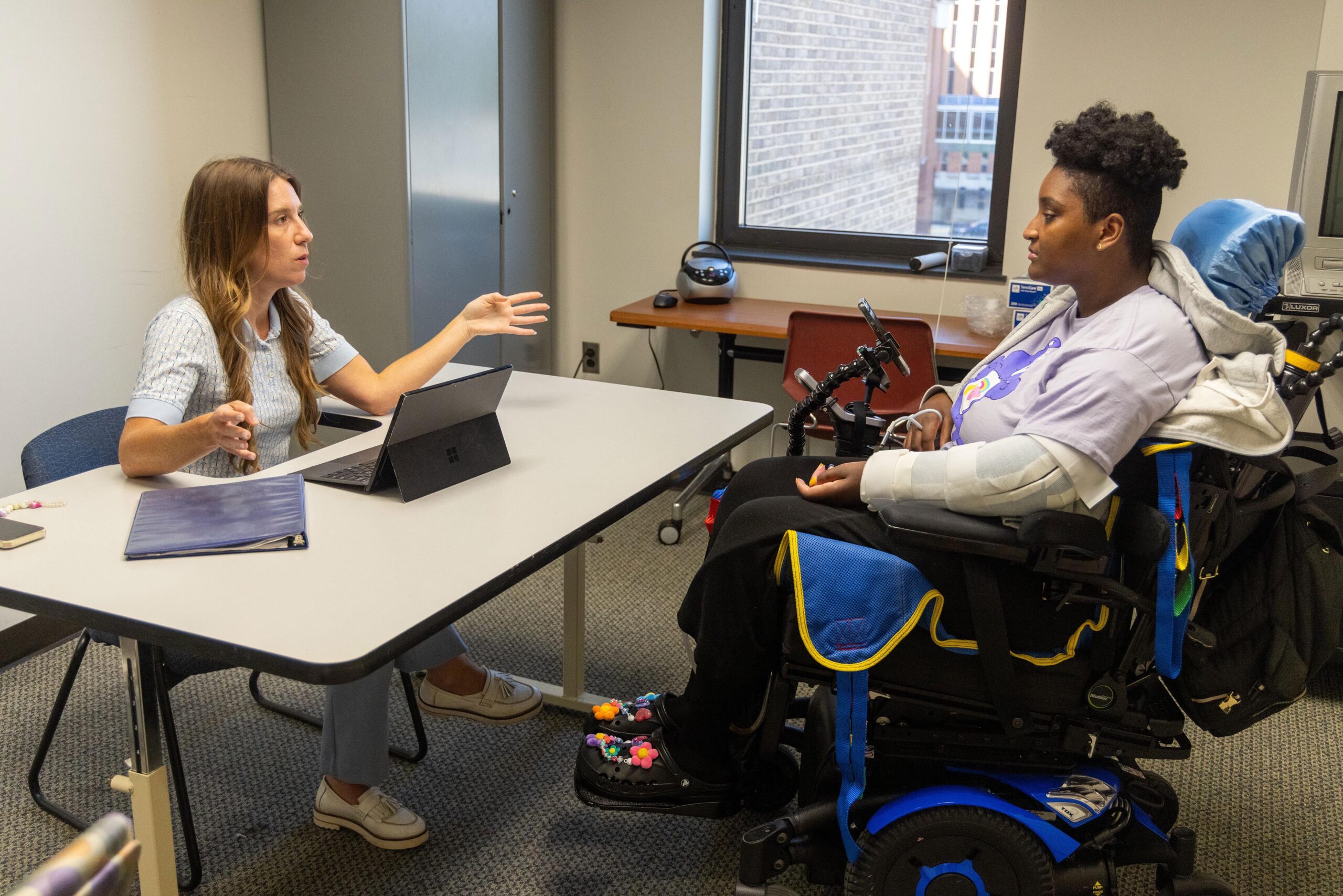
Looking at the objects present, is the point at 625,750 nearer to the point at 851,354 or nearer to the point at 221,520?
the point at 221,520

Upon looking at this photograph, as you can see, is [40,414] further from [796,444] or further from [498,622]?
[796,444]

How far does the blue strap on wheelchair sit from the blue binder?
114 centimetres

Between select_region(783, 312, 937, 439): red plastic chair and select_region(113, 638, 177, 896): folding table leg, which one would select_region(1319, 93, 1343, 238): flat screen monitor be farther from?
select_region(113, 638, 177, 896): folding table leg

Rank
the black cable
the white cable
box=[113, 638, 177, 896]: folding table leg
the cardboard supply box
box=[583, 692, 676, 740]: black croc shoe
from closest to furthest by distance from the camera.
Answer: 1. box=[113, 638, 177, 896]: folding table leg
2. box=[583, 692, 676, 740]: black croc shoe
3. the white cable
4. the cardboard supply box
5. the black cable

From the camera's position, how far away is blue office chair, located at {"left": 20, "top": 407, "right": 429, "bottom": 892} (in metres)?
1.69

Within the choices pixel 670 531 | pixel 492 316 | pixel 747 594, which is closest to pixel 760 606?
pixel 747 594

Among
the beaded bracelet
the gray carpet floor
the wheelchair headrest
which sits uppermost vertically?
the wheelchair headrest

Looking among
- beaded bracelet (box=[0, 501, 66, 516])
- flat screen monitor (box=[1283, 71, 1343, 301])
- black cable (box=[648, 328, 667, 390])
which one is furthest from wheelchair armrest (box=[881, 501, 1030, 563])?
black cable (box=[648, 328, 667, 390])

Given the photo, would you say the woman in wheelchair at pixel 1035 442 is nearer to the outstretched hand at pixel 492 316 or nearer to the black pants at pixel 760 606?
the black pants at pixel 760 606

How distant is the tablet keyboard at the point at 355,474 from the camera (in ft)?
5.49

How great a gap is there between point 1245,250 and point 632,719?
1198 millimetres

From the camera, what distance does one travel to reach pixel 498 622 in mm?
2807

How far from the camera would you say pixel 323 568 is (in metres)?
1.36

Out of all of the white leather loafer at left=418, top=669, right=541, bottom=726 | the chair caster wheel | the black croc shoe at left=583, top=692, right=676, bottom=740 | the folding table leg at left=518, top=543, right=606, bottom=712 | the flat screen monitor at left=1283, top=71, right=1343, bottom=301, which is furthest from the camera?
the chair caster wheel
